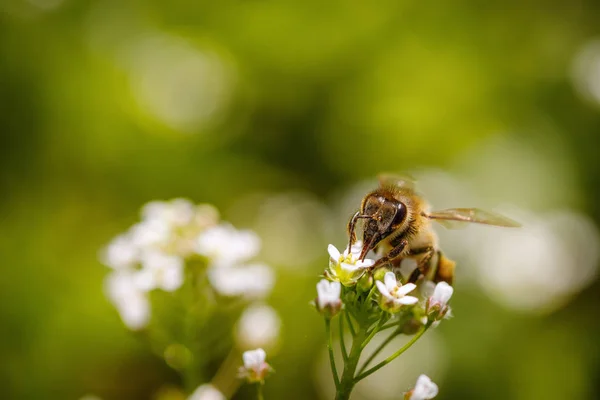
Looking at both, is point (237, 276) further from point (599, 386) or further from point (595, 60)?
point (595, 60)

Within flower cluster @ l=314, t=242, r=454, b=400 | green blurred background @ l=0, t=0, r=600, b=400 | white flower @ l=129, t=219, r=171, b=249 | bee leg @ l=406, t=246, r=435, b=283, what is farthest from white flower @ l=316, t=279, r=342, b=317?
green blurred background @ l=0, t=0, r=600, b=400

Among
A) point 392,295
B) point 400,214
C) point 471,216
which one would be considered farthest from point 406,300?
point 471,216

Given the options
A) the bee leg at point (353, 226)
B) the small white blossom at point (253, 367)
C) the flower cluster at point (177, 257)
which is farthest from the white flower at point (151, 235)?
the bee leg at point (353, 226)

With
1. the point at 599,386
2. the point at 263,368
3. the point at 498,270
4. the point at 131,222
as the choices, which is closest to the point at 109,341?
the point at 131,222

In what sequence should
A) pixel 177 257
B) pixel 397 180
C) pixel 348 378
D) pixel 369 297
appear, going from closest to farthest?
pixel 348 378 < pixel 369 297 < pixel 177 257 < pixel 397 180

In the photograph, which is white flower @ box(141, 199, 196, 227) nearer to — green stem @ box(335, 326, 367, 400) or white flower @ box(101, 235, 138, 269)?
white flower @ box(101, 235, 138, 269)

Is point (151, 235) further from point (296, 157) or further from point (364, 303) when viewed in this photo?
point (296, 157)
